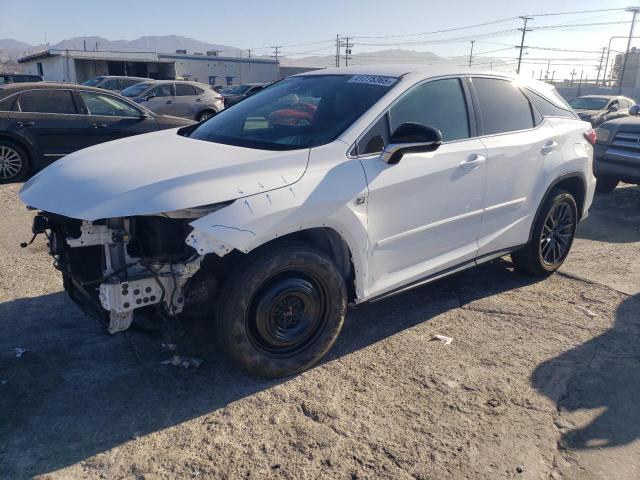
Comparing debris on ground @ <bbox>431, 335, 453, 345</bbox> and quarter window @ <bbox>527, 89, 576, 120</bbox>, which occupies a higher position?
quarter window @ <bbox>527, 89, 576, 120</bbox>

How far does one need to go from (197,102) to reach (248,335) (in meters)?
16.2

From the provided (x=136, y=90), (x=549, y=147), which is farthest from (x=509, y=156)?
(x=136, y=90)

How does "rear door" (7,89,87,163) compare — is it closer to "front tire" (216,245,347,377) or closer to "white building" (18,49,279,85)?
"front tire" (216,245,347,377)

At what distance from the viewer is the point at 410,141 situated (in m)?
3.37

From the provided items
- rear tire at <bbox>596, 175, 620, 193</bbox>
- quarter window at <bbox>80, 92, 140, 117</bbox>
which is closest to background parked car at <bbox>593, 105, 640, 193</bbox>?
rear tire at <bbox>596, 175, 620, 193</bbox>

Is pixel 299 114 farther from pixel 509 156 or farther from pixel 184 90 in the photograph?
pixel 184 90

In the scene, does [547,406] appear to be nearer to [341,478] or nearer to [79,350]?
[341,478]

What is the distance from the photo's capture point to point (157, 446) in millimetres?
2771

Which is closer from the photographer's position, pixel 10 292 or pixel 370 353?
pixel 370 353

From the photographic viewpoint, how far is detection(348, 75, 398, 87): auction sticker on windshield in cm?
379

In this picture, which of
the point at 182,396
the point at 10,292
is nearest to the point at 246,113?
the point at 182,396

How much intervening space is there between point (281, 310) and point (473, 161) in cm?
184

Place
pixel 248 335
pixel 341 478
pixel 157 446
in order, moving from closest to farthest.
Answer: pixel 341 478 < pixel 157 446 < pixel 248 335

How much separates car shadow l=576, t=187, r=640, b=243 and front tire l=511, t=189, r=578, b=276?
180 centimetres
